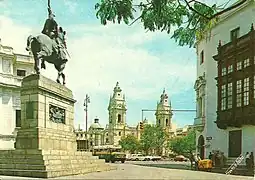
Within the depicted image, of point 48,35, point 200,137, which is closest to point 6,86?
point 48,35

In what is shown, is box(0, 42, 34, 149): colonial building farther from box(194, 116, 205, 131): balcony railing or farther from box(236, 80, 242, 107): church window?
box(236, 80, 242, 107): church window

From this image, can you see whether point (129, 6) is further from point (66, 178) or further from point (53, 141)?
point (53, 141)

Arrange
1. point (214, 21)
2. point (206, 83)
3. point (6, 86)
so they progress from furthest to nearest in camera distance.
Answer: point (6, 86) → point (206, 83) → point (214, 21)

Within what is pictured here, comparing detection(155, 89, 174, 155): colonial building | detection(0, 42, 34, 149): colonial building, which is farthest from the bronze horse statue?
detection(155, 89, 174, 155): colonial building

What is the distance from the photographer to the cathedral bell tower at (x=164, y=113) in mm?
6509

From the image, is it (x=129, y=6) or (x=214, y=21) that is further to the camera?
(x=214, y=21)

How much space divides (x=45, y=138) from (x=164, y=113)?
11.0 ft

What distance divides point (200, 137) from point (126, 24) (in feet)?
9.14

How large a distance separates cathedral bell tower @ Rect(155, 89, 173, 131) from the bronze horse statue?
254cm

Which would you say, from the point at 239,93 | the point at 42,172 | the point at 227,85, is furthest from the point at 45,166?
the point at 239,93

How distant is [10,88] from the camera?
13406mm

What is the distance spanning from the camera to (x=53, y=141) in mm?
9922

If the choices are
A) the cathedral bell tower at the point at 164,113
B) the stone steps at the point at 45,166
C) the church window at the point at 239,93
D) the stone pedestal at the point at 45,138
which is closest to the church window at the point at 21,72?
the stone pedestal at the point at 45,138

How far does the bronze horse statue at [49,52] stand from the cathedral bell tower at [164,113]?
2.54 metres
